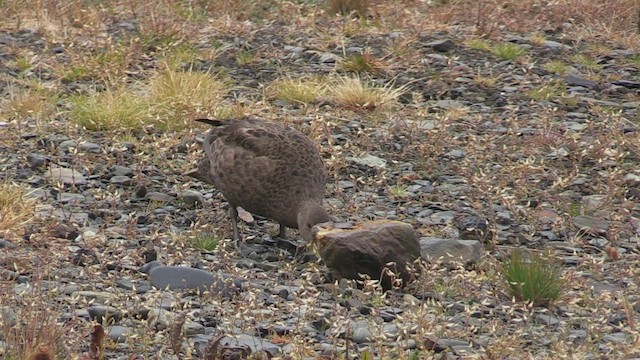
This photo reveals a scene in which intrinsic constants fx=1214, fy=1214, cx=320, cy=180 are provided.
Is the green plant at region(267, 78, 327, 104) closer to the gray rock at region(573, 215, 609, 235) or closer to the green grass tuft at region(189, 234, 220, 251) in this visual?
the gray rock at region(573, 215, 609, 235)

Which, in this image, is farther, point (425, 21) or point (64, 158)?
point (425, 21)

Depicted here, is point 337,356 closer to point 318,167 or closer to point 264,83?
point 318,167

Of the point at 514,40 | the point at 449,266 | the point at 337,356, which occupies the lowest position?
the point at 514,40

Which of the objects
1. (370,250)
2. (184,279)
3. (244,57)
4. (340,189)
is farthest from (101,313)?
Answer: (244,57)

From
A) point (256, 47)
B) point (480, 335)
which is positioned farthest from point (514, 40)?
point (480, 335)

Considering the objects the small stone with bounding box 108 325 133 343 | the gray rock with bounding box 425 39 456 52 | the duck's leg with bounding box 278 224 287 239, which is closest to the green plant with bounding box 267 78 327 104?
the gray rock with bounding box 425 39 456 52

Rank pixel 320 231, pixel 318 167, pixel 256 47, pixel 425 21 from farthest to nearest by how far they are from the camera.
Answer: pixel 425 21, pixel 256 47, pixel 318 167, pixel 320 231

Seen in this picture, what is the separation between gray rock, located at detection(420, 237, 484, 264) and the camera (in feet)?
22.1

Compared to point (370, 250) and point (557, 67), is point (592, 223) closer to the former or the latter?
point (370, 250)

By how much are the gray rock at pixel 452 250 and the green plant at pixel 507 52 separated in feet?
16.2

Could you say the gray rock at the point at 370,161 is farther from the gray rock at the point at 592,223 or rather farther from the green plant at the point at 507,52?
the green plant at the point at 507,52

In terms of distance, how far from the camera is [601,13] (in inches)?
498

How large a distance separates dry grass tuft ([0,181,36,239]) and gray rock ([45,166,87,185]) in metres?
0.46

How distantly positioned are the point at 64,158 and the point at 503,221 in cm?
297
